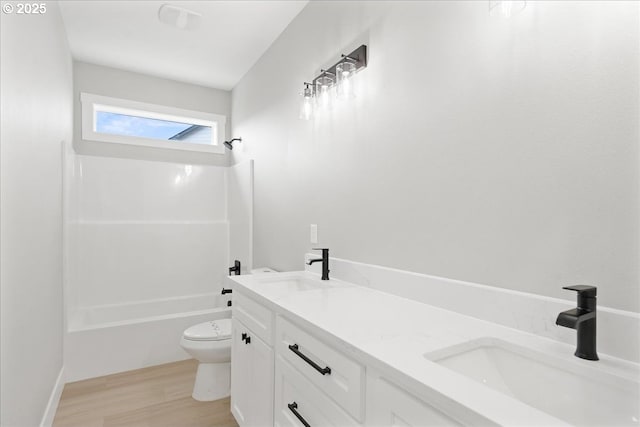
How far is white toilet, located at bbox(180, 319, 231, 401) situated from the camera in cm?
227

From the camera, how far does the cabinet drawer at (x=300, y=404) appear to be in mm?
978

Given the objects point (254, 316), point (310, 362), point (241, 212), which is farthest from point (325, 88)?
point (241, 212)

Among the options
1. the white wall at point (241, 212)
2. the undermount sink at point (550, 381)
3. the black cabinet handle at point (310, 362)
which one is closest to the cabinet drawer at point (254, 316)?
the black cabinet handle at point (310, 362)

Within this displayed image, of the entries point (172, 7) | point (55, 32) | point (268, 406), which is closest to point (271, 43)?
point (172, 7)

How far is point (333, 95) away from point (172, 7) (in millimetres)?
1357

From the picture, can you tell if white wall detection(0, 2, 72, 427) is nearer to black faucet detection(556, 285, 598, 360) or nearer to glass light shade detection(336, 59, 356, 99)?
glass light shade detection(336, 59, 356, 99)

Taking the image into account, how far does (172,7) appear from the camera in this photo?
7.53ft

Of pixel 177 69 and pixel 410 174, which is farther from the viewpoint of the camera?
pixel 177 69

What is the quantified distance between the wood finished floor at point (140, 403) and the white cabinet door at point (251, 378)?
44 centimetres

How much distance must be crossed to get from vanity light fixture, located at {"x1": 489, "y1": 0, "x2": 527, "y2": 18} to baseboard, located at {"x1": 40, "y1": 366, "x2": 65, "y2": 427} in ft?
9.19

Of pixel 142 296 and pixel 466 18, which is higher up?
pixel 466 18

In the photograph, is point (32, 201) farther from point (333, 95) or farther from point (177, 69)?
point (177, 69)

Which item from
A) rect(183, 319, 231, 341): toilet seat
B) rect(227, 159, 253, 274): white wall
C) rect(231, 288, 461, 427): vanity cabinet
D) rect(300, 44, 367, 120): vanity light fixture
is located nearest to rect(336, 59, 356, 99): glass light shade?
rect(300, 44, 367, 120): vanity light fixture

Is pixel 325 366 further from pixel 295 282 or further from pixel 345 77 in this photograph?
pixel 345 77
